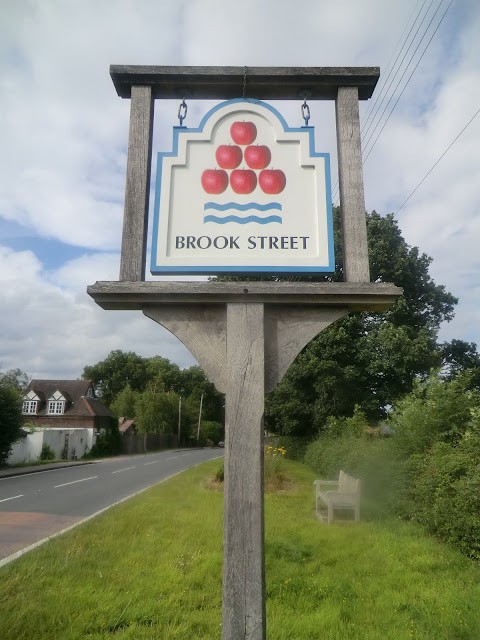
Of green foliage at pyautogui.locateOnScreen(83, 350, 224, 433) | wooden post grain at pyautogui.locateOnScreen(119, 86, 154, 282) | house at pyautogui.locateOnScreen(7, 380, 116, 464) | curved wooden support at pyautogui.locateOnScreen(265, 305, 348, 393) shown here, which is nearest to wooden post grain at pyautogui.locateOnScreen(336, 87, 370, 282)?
curved wooden support at pyautogui.locateOnScreen(265, 305, 348, 393)

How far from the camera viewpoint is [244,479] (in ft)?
7.92

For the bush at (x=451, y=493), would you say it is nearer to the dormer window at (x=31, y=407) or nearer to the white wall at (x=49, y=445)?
the white wall at (x=49, y=445)

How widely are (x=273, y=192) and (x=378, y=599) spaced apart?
14.3 feet

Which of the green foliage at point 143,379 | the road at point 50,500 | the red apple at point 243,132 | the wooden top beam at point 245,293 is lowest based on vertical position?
the road at point 50,500

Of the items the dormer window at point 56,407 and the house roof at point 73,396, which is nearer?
the house roof at point 73,396

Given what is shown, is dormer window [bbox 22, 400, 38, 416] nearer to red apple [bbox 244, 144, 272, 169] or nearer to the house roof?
the house roof

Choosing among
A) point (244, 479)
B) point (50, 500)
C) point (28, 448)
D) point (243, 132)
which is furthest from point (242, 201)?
point (28, 448)

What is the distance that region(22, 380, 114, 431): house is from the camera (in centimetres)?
3800

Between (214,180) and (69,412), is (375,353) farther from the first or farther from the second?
(69,412)

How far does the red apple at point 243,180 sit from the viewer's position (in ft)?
9.03

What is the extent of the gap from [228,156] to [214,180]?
18 centimetres

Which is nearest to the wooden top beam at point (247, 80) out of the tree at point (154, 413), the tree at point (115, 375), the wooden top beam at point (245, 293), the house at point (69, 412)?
the wooden top beam at point (245, 293)

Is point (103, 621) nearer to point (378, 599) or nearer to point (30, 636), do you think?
point (30, 636)

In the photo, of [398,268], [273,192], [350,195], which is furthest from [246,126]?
[398,268]
